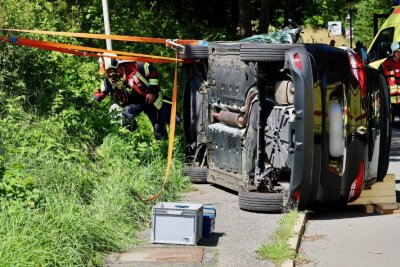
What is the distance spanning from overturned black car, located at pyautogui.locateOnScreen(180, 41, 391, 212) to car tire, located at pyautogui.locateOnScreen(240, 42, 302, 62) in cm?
1

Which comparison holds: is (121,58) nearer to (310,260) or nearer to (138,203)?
(138,203)

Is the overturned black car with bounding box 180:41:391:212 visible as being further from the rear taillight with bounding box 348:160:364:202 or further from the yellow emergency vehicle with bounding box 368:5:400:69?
the yellow emergency vehicle with bounding box 368:5:400:69

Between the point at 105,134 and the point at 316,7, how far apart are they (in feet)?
53.3

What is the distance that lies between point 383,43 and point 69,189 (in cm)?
1718

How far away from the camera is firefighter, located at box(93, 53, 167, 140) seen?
1355cm

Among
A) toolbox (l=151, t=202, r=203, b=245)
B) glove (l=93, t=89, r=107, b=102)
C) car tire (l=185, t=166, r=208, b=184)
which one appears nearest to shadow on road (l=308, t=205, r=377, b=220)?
car tire (l=185, t=166, r=208, b=184)

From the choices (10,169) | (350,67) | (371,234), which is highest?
(350,67)

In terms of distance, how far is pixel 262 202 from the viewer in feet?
33.5

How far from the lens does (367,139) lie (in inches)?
408

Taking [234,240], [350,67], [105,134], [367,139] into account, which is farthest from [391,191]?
[105,134]

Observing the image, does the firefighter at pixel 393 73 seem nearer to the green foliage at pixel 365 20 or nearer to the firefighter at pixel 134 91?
the firefighter at pixel 134 91

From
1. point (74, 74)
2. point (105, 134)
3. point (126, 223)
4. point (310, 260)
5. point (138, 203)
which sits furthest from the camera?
point (74, 74)

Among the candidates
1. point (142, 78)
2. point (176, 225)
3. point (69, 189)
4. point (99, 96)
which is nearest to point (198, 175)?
point (142, 78)

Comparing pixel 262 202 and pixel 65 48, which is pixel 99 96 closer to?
pixel 65 48
